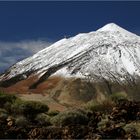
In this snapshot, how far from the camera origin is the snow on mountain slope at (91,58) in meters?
130

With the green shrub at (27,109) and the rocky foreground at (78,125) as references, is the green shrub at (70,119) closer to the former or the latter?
the rocky foreground at (78,125)

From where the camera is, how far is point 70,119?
26484 mm

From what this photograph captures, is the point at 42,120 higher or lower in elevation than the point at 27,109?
lower

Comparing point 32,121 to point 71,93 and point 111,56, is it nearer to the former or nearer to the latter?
point 71,93

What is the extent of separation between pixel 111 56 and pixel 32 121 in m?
109

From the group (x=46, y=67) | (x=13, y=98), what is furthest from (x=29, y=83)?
(x=13, y=98)

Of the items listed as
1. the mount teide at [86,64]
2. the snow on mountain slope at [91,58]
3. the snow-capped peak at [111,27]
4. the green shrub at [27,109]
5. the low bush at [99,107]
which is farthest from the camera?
the snow-capped peak at [111,27]

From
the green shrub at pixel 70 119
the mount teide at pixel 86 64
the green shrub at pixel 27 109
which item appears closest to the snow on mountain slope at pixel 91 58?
the mount teide at pixel 86 64

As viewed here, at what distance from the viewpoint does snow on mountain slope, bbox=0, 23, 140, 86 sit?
428 feet

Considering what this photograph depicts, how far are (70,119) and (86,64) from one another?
104 m

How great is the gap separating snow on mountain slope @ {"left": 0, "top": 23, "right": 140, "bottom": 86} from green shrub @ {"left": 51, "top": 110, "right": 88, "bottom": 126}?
98486mm

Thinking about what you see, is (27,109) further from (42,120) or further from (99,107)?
(99,107)

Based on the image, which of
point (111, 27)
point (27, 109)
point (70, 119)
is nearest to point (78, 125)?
point (70, 119)

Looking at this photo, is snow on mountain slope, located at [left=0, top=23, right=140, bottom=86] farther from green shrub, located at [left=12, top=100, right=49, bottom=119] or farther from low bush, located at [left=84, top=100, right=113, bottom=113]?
green shrub, located at [left=12, top=100, right=49, bottom=119]
